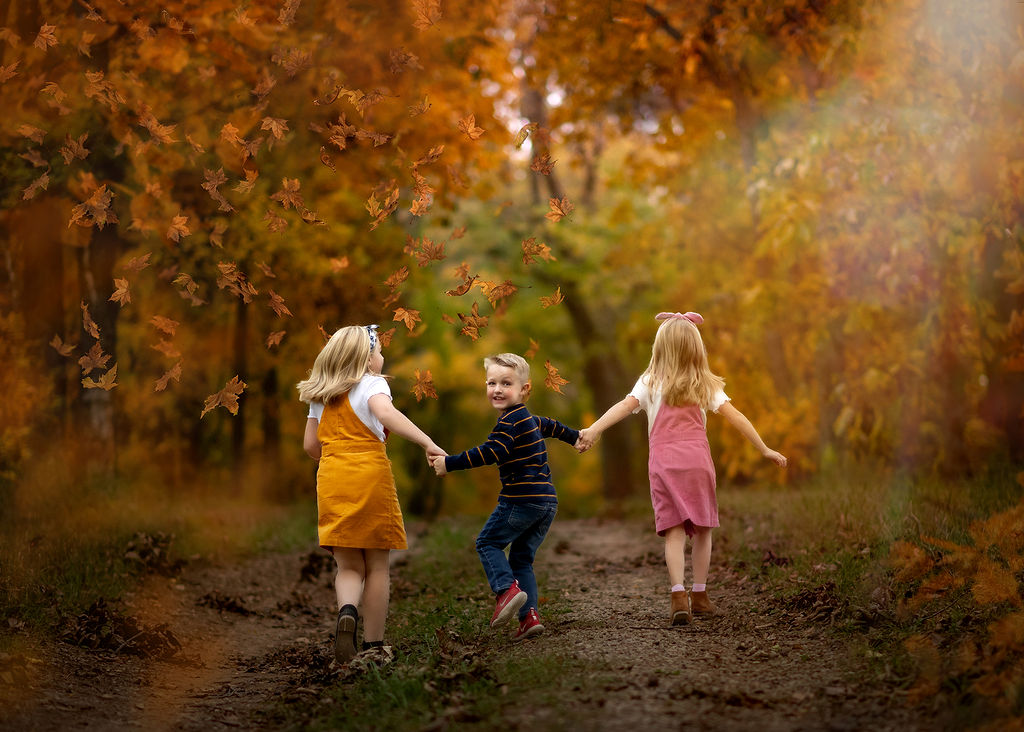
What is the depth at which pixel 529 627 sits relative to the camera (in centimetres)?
558

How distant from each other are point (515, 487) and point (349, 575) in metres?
1.10

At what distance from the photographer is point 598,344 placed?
18.5 m

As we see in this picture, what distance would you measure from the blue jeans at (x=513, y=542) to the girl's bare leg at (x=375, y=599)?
1.95ft

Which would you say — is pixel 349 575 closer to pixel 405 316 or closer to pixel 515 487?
pixel 515 487

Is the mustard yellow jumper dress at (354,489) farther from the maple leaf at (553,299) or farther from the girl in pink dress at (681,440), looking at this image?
the maple leaf at (553,299)

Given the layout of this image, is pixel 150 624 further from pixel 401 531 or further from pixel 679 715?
pixel 679 715

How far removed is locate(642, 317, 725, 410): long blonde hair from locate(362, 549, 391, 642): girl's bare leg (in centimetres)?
199

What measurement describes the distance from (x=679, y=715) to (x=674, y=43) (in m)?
9.45

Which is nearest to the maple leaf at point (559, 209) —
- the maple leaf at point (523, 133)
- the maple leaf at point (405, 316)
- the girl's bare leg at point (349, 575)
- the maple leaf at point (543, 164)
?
the maple leaf at point (543, 164)

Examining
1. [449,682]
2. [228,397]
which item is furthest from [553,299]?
[449,682]

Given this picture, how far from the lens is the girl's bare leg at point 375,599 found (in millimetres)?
5633

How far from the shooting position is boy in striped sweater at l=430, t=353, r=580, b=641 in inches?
218

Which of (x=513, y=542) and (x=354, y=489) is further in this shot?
(x=513, y=542)

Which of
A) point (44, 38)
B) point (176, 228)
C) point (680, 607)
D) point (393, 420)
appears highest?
point (44, 38)
